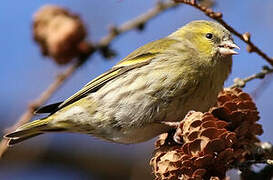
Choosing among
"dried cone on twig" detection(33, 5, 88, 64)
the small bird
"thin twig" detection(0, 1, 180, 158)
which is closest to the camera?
"thin twig" detection(0, 1, 180, 158)

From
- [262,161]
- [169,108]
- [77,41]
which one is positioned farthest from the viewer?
[77,41]

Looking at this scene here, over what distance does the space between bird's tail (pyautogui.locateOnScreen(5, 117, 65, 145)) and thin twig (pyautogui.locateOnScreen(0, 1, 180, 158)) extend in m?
0.15

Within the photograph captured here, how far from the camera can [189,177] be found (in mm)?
1940

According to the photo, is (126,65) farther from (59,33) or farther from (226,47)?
Answer: (226,47)

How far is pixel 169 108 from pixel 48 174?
8.82ft

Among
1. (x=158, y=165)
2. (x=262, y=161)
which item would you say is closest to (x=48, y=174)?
(x=158, y=165)

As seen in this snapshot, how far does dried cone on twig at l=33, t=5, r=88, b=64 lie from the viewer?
297 cm

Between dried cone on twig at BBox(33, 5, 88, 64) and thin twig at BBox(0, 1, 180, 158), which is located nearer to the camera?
thin twig at BBox(0, 1, 180, 158)

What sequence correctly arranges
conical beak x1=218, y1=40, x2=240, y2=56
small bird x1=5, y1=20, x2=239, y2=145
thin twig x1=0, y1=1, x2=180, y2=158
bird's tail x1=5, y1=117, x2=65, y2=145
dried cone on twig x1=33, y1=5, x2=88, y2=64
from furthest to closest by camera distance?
dried cone on twig x1=33, y1=5, x2=88, y2=64 < bird's tail x1=5, y1=117, x2=65, y2=145 < conical beak x1=218, y1=40, x2=240, y2=56 < small bird x1=5, y1=20, x2=239, y2=145 < thin twig x1=0, y1=1, x2=180, y2=158

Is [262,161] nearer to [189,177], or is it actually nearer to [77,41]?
[189,177]

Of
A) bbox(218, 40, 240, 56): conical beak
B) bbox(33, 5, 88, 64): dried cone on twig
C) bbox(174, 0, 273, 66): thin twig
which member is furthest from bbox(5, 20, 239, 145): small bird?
bbox(174, 0, 273, 66): thin twig

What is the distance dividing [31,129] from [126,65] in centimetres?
69

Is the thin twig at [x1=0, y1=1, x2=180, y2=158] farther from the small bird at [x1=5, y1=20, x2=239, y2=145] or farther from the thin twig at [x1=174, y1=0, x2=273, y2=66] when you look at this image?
the thin twig at [x1=174, y1=0, x2=273, y2=66]

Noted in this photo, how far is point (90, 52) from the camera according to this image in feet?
9.30
